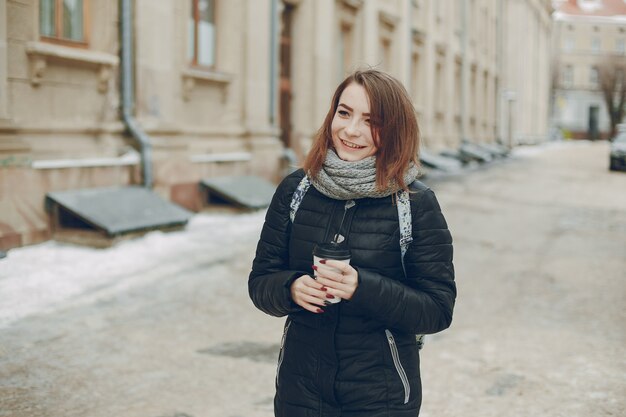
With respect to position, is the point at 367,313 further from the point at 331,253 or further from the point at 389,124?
the point at 389,124

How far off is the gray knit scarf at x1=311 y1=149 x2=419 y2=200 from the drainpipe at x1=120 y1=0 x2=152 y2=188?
8622 mm

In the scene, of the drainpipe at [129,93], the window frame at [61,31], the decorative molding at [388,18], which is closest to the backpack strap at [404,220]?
the window frame at [61,31]

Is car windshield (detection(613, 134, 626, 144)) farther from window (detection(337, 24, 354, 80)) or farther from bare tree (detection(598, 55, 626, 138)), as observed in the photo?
bare tree (detection(598, 55, 626, 138))

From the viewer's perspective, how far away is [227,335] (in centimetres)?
573

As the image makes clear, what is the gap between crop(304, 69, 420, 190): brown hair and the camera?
2.36 meters

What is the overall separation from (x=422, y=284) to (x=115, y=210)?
Result: 7453 mm

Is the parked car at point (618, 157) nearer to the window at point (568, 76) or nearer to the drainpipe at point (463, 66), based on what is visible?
the drainpipe at point (463, 66)

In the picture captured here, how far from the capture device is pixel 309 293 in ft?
7.32

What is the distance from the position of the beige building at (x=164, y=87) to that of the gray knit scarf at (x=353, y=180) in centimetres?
46

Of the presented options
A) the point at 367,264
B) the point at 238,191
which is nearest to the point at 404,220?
the point at 367,264

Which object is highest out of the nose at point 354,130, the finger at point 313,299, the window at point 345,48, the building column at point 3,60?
the window at point 345,48

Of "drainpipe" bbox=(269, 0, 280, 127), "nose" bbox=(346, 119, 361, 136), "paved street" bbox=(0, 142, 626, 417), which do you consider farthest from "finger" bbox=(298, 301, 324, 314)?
"drainpipe" bbox=(269, 0, 280, 127)

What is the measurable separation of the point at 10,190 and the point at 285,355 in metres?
6.70

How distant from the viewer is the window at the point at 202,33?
13.0 meters
